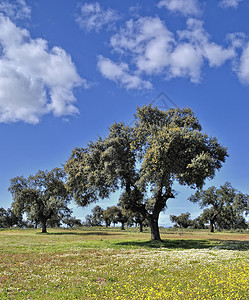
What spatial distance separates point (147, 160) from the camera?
33.8 meters

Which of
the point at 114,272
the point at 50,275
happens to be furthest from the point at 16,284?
the point at 114,272

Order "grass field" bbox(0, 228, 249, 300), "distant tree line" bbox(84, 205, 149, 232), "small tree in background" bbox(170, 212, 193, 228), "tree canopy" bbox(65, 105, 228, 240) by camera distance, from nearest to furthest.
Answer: "grass field" bbox(0, 228, 249, 300)
"tree canopy" bbox(65, 105, 228, 240)
"distant tree line" bbox(84, 205, 149, 232)
"small tree in background" bbox(170, 212, 193, 228)

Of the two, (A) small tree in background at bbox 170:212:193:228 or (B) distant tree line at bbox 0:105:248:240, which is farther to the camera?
(A) small tree in background at bbox 170:212:193:228

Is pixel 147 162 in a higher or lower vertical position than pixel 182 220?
higher

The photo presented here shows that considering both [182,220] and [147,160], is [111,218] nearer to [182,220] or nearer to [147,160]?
[182,220]

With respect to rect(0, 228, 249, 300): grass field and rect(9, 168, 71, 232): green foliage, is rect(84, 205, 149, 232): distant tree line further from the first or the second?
rect(0, 228, 249, 300): grass field

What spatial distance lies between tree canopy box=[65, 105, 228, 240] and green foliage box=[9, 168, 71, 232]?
3015cm

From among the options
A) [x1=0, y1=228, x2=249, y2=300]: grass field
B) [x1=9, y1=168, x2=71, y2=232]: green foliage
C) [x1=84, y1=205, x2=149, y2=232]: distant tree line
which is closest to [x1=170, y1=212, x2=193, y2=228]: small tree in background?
[x1=84, y1=205, x2=149, y2=232]: distant tree line

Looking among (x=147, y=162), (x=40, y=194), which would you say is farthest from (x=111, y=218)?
(x=147, y=162)

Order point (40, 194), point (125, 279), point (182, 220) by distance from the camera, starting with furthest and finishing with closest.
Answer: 1. point (182, 220)
2. point (40, 194)
3. point (125, 279)

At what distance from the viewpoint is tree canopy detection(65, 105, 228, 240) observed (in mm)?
33244

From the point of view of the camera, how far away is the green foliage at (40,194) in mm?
69500

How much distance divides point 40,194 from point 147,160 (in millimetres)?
46135

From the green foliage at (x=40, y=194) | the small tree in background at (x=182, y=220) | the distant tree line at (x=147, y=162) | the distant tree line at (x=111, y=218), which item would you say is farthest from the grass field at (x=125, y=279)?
the small tree in background at (x=182, y=220)
